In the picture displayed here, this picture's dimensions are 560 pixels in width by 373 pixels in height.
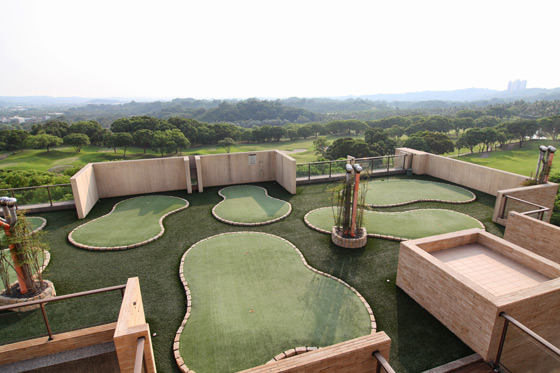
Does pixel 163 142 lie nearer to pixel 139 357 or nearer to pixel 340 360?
pixel 139 357

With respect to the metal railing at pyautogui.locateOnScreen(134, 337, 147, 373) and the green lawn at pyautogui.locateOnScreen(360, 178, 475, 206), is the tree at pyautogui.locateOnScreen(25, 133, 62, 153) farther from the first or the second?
the metal railing at pyautogui.locateOnScreen(134, 337, 147, 373)

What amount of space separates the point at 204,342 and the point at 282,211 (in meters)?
5.88

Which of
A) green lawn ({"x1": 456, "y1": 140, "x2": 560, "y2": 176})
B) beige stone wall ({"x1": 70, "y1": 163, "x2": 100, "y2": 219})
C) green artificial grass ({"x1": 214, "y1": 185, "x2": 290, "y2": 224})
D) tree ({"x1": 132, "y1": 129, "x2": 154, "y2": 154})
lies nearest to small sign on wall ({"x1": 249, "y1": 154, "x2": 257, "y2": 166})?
green artificial grass ({"x1": 214, "y1": 185, "x2": 290, "y2": 224})

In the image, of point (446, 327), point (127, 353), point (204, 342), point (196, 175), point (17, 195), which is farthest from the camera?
point (196, 175)

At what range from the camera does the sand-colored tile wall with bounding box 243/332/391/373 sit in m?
3.45

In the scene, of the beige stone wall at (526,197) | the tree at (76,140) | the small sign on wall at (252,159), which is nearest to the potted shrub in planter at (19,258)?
the small sign on wall at (252,159)

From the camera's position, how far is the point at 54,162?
51.4 metres

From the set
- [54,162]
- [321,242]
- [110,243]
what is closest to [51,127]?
[54,162]

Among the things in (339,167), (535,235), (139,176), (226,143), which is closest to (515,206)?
(535,235)

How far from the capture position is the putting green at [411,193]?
1141 cm

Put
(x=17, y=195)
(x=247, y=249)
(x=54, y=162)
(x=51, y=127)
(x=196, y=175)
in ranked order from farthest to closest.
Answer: (x=51, y=127) < (x=54, y=162) < (x=196, y=175) < (x=17, y=195) < (x=247, y=249)

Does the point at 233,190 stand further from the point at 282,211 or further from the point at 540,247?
the point at 540,247

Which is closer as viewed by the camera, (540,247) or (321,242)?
(540,247)

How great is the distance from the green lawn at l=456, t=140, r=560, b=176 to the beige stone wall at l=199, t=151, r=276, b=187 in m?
46.6
